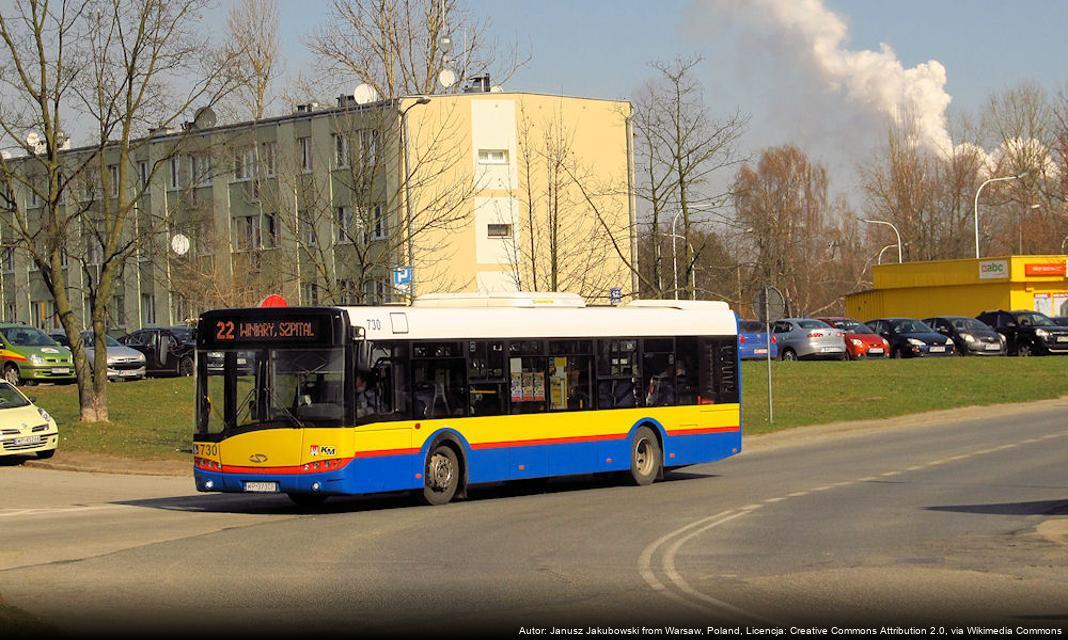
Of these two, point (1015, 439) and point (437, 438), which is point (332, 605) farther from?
point (1015, 439)

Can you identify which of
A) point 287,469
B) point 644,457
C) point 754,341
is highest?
point 754,341

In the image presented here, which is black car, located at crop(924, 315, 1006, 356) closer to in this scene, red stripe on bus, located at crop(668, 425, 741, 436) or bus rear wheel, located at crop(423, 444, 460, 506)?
red stripe on bus, located at crop(668, 425, 741, 436)

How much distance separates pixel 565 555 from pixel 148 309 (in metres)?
61.7

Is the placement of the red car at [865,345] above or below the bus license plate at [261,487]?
above

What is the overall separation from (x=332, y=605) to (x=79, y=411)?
26018mm

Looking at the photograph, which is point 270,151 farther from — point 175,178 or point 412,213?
point 175,178

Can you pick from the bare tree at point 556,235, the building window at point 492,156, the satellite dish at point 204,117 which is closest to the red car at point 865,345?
the bare tree at point 556,235

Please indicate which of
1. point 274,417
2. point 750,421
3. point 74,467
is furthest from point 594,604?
point 750,421

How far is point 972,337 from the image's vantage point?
56969 millimetres

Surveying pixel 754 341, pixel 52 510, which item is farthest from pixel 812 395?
pixel 52 510

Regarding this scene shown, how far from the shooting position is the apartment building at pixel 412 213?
1692 inches

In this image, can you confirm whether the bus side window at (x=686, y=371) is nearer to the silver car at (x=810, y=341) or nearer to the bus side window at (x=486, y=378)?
the bus side window at (x=486, y=378)

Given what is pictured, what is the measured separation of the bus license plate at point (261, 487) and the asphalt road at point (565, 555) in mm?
330

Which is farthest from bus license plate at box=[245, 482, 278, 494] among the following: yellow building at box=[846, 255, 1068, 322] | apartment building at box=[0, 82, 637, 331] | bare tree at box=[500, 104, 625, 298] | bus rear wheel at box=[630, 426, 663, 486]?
yellow building at box=[846, 255, 1068, 322]
